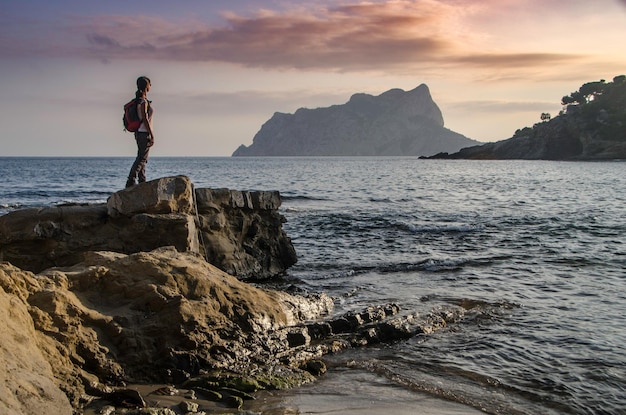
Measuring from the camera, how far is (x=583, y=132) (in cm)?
11475

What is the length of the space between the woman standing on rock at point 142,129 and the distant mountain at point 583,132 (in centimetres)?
11531

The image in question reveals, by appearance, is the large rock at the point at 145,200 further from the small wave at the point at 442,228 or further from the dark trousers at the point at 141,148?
the small wave at the point at 442,228

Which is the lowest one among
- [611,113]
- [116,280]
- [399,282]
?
[399,282]

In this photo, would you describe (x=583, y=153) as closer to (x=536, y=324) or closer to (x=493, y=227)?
(x=493, y=227)

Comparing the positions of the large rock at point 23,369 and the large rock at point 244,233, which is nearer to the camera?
the large rock at point 23,369

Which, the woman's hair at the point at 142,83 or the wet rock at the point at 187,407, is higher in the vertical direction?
the woman's hair at the point at 142,83

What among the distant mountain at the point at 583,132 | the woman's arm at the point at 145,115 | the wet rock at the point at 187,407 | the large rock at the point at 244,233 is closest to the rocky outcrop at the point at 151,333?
the wet rock at the point at 187,407

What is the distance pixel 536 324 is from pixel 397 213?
60.4 ft

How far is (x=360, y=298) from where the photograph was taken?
11.7 metres

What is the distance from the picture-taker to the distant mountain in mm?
111625

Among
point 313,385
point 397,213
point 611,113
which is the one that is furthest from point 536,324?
point 611,113

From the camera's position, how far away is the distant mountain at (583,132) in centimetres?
11162

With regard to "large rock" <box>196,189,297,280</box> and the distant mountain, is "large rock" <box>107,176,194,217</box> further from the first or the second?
the distant mountain

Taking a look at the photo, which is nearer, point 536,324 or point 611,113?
point 536,324
